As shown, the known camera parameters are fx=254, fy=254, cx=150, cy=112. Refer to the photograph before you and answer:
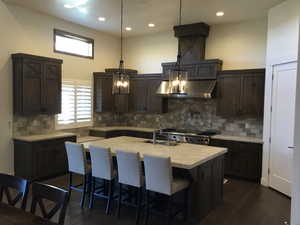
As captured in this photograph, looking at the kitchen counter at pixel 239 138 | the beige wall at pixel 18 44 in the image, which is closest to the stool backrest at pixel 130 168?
the kitchen counter at pixel 239 138

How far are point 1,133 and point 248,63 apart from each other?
5.68 m

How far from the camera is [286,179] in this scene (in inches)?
187

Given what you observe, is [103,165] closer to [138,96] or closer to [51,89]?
[51,89]

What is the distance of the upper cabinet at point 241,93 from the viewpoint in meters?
5.56

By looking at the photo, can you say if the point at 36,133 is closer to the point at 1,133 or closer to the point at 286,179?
the point at 1,133

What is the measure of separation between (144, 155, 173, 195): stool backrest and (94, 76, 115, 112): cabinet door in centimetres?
409

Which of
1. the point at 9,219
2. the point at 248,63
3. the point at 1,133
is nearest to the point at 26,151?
the point at 1,133

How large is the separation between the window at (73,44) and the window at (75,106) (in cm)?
80

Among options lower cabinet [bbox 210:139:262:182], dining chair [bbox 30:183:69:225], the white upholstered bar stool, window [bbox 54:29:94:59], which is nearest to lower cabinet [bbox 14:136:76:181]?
the white upholstered bar stool

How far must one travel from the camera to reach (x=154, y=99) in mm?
7133

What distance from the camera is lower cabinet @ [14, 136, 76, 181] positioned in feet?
16.6

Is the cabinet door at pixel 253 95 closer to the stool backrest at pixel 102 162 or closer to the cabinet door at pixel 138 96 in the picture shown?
the cabinet door at pixel 138 96

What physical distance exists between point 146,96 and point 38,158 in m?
3.32

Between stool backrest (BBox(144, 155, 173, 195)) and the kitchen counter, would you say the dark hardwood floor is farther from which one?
the kitchen counter
